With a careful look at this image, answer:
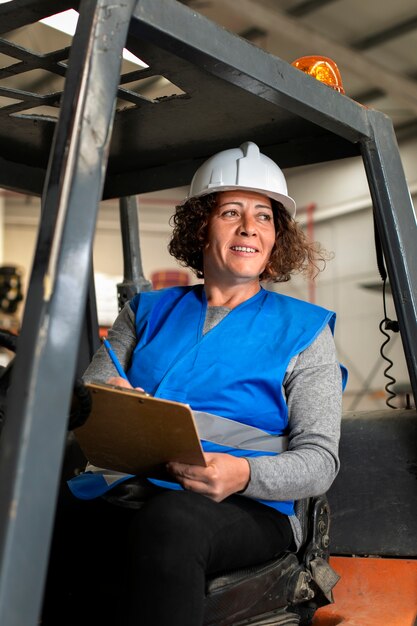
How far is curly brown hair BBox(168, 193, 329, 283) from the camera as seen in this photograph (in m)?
2.50

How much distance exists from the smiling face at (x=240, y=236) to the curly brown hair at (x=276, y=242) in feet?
0.22

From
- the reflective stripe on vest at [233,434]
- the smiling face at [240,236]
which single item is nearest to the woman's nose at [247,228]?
the smiling face at [240,236]

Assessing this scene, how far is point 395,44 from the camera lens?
30.7 ft

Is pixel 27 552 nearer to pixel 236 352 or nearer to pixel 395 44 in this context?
pixel 236 352

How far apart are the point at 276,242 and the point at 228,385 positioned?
0.59m

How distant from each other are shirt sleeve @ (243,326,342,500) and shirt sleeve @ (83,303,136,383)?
49 centimetres

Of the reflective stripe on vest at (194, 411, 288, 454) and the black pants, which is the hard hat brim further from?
the black pants

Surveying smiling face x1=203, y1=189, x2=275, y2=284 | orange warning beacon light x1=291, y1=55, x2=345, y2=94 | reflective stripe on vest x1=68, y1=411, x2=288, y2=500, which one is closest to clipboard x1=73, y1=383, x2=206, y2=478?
reflective stripe on vest x1=68, y1=411, x2=288, y2=500

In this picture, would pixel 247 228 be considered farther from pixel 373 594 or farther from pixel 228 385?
pixel 373 594

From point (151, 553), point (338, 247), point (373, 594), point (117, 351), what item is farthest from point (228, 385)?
point (338, 247)

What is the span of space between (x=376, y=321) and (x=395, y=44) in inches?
159

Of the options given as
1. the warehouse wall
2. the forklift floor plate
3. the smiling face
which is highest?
the warehouse wall

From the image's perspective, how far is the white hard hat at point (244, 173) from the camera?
7.64 feet

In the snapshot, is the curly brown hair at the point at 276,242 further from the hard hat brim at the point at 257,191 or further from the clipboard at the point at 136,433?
the clipboard at the point at 136,433
